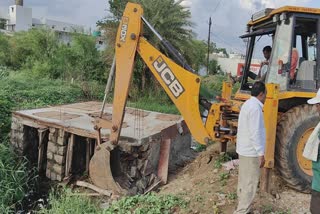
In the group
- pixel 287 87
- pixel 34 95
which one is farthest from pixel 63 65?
pixel 287 87

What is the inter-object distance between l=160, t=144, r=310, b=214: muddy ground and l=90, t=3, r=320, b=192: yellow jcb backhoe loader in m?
0.21

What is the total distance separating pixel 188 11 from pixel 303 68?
39.6 feet

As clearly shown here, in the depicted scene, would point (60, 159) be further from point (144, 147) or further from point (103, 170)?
point (144, 147)

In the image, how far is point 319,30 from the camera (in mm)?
5555

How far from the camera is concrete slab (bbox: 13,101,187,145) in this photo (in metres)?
7.48

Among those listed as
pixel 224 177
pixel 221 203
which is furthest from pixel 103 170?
pixel 221 203

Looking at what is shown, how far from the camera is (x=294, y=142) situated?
534 cm

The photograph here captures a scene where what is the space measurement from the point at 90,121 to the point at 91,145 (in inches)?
23.1

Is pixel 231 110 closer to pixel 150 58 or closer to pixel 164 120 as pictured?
pixel 150 58

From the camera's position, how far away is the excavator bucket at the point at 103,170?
6.58 metres

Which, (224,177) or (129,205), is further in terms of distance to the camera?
(224,177)

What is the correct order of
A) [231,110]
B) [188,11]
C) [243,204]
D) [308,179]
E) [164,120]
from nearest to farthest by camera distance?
1. [243,204]
2. [308,179]
3. [231,110]
4. [164,120]
5. [188,11]

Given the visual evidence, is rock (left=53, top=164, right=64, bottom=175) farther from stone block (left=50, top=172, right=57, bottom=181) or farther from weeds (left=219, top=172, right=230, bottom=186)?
weeds (left=219, top=172, right=230, bottom=186)

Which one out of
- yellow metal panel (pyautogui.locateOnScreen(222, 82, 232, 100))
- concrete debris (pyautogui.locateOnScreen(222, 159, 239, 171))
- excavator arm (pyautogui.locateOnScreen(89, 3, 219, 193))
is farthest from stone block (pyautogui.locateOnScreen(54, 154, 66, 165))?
yellow metal panel (pyautogui.locateOnScreen(222, 82, 232, 100))
